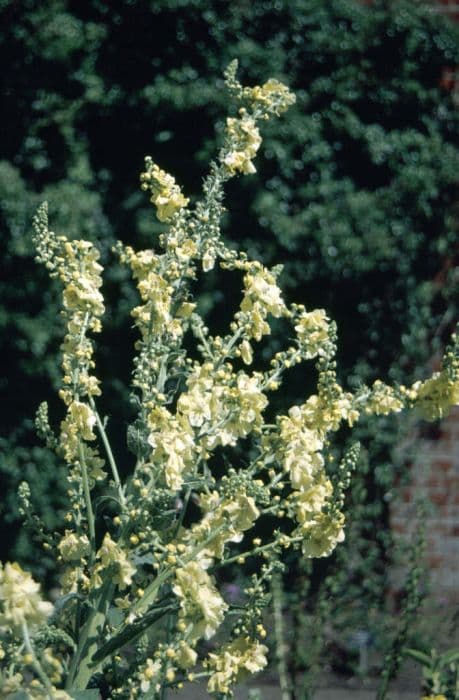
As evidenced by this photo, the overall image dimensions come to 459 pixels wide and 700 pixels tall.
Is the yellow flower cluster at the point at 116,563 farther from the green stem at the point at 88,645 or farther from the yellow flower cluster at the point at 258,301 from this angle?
the yellow flower cluster at the point at 258,301

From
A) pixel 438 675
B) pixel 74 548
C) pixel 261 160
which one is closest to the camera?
pixel 74 548

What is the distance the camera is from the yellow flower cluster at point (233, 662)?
1627 mm

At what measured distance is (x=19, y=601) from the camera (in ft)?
4.44

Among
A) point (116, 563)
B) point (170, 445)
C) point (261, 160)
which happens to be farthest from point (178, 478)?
point (261, 160)

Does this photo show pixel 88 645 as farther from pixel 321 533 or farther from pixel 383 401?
pixel 383 401

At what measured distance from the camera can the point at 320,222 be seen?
4277 millimetres

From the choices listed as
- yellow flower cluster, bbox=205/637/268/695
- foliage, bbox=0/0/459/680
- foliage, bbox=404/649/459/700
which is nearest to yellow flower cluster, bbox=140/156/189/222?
yellow flower cluster, bbox=205/637/268/695

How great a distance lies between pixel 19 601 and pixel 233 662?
45cm

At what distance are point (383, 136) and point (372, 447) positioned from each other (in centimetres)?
135

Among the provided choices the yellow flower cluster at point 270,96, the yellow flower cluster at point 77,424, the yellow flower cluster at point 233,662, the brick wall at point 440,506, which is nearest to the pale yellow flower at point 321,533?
the yellow flower cluster at point 233,662

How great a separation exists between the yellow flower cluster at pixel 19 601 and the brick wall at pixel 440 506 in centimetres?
347

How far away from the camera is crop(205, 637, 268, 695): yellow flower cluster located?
1.63 m

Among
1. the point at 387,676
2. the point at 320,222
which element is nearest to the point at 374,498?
the point at 320,222

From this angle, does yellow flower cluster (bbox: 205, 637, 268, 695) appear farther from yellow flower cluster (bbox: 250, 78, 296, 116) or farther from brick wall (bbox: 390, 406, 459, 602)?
brick wall (bbox: 390, 406, 459, 602)
